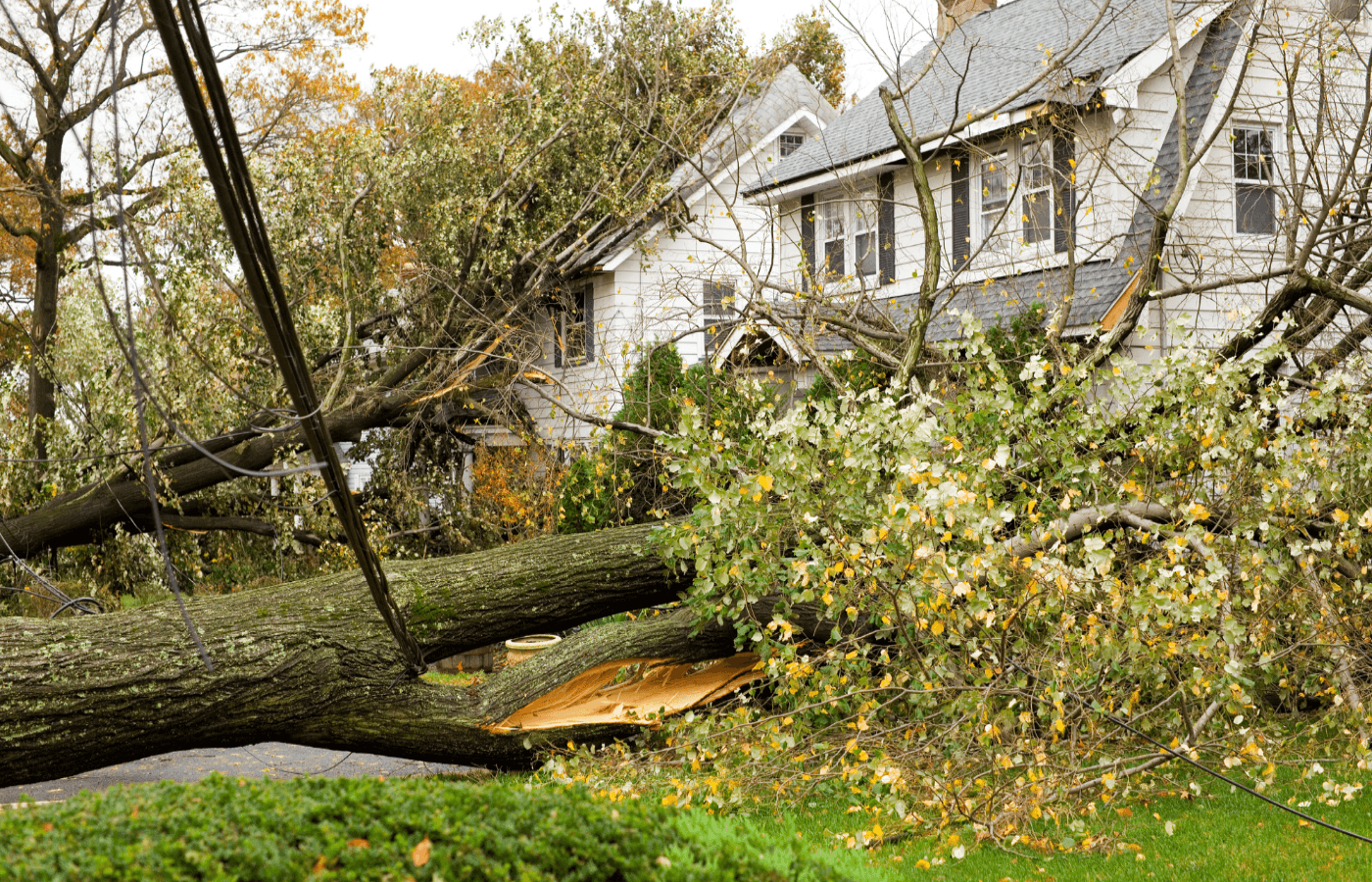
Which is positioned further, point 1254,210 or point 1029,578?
point 1254,210

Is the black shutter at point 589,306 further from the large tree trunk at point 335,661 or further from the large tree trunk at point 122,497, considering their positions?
the large tree trunk at point 335,661

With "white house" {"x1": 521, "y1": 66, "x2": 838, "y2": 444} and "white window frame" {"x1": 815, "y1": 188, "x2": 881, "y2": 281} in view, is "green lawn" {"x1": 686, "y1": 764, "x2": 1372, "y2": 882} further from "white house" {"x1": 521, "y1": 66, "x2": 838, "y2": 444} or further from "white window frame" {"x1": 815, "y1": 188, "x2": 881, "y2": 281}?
"white house" {"x1": 521, "y1": 66, "x2": 838, "y2": 444}

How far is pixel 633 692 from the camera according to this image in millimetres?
7656

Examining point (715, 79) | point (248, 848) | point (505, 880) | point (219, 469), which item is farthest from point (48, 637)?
point (715, 79)

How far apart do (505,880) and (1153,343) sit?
10126 mm

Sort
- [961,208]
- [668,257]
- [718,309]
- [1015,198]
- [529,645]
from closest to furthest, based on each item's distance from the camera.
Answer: [529,645] → [1015,198] → [961,208] → [718,309] → [668,257]

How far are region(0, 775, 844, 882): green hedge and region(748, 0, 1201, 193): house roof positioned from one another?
815 centimetres

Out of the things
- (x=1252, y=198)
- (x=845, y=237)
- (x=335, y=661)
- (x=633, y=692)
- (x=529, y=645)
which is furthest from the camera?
(x=845, y=237)

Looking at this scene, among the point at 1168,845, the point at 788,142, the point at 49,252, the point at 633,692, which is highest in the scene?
the point at 788,142

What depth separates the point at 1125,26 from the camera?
11914 millimetres

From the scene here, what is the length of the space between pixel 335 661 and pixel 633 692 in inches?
90.6

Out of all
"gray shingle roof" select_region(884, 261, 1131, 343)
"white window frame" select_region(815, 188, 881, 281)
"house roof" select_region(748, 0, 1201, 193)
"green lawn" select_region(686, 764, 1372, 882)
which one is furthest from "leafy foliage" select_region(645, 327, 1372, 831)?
"white window frame" select_region(815, 188, 881, 281)

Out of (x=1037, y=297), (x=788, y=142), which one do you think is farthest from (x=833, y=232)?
(x=788, y=142)

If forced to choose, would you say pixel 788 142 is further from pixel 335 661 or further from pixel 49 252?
pixel 335 661
